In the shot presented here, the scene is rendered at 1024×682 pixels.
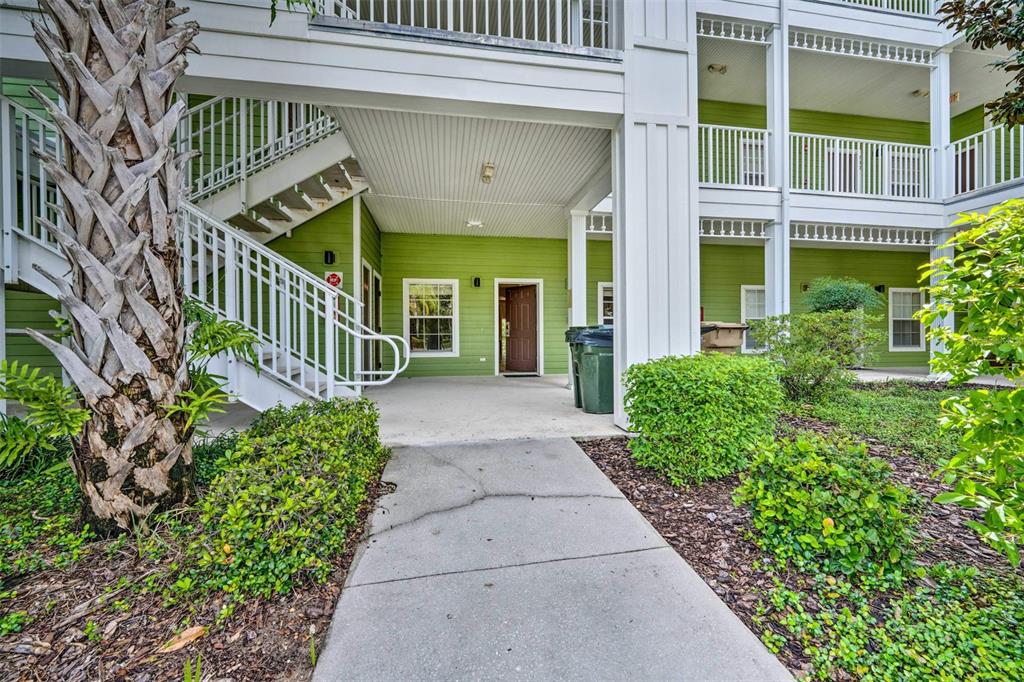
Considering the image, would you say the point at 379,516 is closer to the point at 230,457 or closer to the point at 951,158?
the point at 230,457

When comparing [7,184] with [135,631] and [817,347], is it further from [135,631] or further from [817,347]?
[817,347]

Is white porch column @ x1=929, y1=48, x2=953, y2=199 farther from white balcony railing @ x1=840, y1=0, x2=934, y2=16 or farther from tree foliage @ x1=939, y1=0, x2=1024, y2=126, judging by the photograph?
tree foliage @ x1=939, y1=0, x2=1024, y2=126

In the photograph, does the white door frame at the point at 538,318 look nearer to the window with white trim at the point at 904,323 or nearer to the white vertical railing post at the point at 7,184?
the white vertical railing post at the point at 7,184

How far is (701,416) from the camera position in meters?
2.77

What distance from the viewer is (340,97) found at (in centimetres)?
361

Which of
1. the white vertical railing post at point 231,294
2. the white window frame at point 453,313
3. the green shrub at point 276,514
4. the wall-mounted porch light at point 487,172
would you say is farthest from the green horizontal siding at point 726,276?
the green shrub at point 276,514

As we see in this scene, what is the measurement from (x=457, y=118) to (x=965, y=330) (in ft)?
13.6

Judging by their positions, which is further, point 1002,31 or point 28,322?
point 28,322

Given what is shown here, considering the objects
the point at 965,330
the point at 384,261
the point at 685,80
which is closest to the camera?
the point at 965,330

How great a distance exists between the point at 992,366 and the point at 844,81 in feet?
28.7

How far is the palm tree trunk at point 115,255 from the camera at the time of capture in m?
1.89

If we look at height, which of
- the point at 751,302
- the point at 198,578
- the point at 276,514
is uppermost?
the point at 751,302

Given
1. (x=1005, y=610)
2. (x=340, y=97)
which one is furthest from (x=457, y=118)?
(x=1005, y=610)

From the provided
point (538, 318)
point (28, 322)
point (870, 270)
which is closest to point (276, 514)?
point (28, 322)
